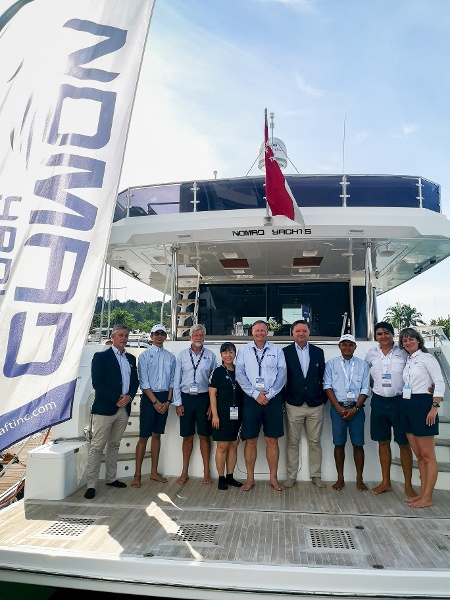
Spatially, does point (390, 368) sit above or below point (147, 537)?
above

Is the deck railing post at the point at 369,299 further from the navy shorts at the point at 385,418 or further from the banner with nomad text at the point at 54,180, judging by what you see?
the banner with nomad text at the point at 54,180

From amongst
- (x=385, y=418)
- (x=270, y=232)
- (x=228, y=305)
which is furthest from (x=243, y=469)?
(x=228, y=305)

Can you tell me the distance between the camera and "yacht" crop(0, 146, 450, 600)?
299cm

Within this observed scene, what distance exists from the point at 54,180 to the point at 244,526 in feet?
9.85

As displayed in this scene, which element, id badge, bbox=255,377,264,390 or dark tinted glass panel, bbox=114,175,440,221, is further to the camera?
dark tinted glass panel, bbox=114,175,440,221

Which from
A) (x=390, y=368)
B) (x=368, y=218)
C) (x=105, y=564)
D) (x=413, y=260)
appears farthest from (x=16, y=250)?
(x=413, y=260)

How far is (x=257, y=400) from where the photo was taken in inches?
→ 188

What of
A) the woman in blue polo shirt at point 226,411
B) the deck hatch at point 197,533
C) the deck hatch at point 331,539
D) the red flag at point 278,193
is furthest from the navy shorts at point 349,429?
the red flag at point 278,193

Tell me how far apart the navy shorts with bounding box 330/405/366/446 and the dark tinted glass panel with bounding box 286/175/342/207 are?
279 centimetres

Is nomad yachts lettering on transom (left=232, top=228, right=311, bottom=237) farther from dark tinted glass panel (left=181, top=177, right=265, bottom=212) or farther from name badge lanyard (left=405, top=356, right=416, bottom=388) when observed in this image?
name badge lanyard (left=405, top=356, right=416, bottom=388)

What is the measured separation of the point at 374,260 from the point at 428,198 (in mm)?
1254

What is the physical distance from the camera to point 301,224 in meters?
5.82

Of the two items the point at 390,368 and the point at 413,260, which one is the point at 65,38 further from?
the point at 413,260

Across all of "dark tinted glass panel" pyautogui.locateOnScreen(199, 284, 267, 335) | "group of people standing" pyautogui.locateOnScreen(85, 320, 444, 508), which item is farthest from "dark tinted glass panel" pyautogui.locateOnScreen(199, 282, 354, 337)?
"group of people standing" pyautogui.locateOnScreen(85, 320, 444, 508)
